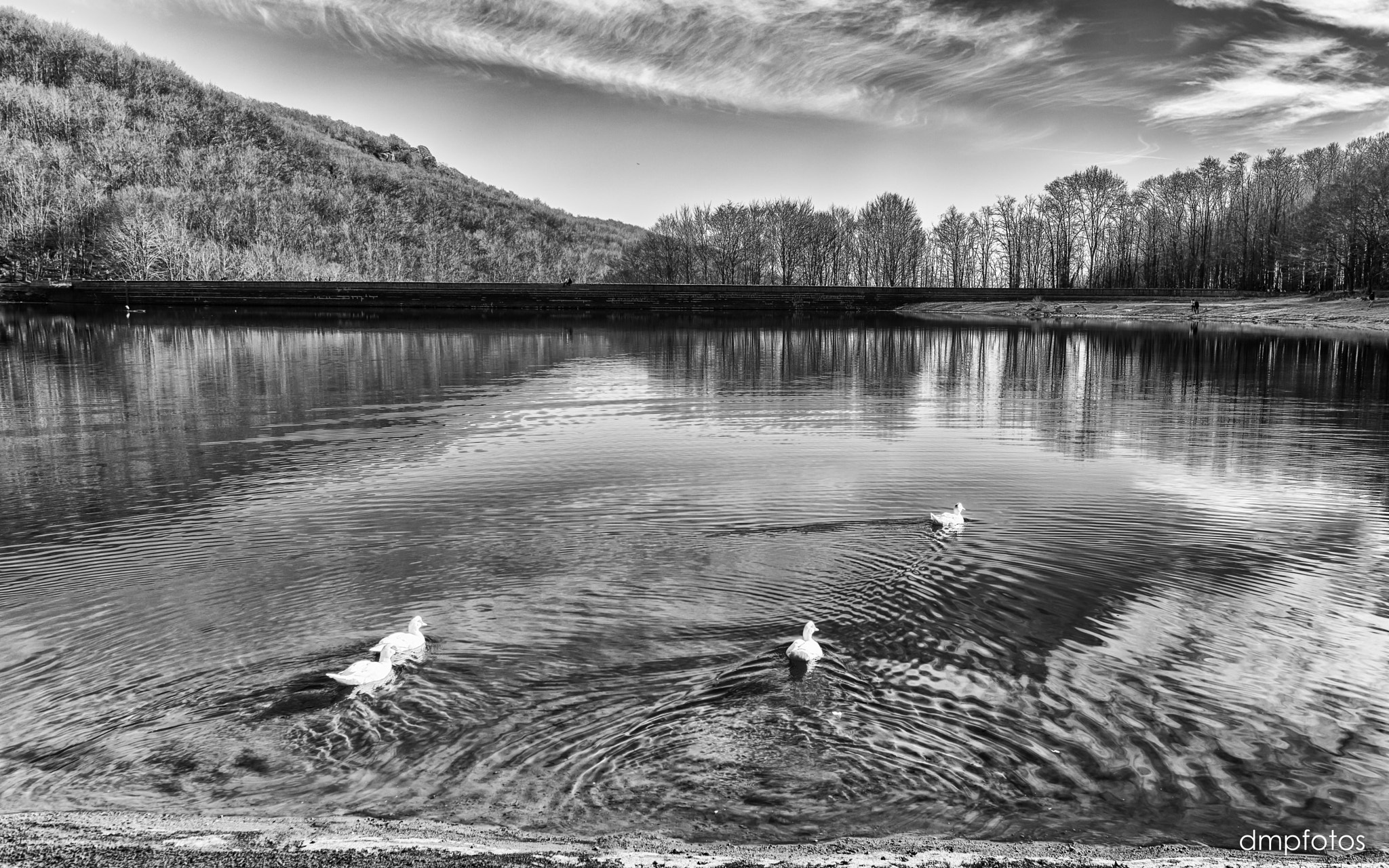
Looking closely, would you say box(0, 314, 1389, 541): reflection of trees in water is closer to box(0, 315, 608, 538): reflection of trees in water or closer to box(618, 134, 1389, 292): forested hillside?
box(0, 315, 608, 538): reflection of trees in water

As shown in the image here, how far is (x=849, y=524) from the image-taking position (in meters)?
13.0

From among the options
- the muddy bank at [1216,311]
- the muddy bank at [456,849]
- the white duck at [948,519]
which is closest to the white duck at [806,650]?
the muddy bank at [456,849]

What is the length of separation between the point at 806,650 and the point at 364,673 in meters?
4.03

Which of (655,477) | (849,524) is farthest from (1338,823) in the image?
(655,477)

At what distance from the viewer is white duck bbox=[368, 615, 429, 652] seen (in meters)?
8.23

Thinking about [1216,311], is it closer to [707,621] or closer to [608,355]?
[608,355]

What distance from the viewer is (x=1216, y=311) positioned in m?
→ 85.5

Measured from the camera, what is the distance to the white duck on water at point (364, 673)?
302 inches

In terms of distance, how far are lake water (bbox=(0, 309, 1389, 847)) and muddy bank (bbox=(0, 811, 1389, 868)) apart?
229 mm

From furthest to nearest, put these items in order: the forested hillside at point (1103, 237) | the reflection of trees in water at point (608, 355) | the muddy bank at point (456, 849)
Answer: the forested hillside at point (1103, 237) < the reflection of trees in water at point (608, 355) < the muddy bank at point (456, 849)

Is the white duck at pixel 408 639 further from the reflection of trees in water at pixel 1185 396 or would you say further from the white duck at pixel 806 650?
the reflection of trees in water at pixel 1185 396

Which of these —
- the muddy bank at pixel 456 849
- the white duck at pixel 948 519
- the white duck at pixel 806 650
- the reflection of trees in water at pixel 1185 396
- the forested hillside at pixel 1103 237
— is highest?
the forested hillside at pixel 1103 237

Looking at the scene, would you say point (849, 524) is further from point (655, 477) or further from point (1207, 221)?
point (1207, 221)

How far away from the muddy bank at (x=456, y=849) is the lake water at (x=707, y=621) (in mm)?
229
